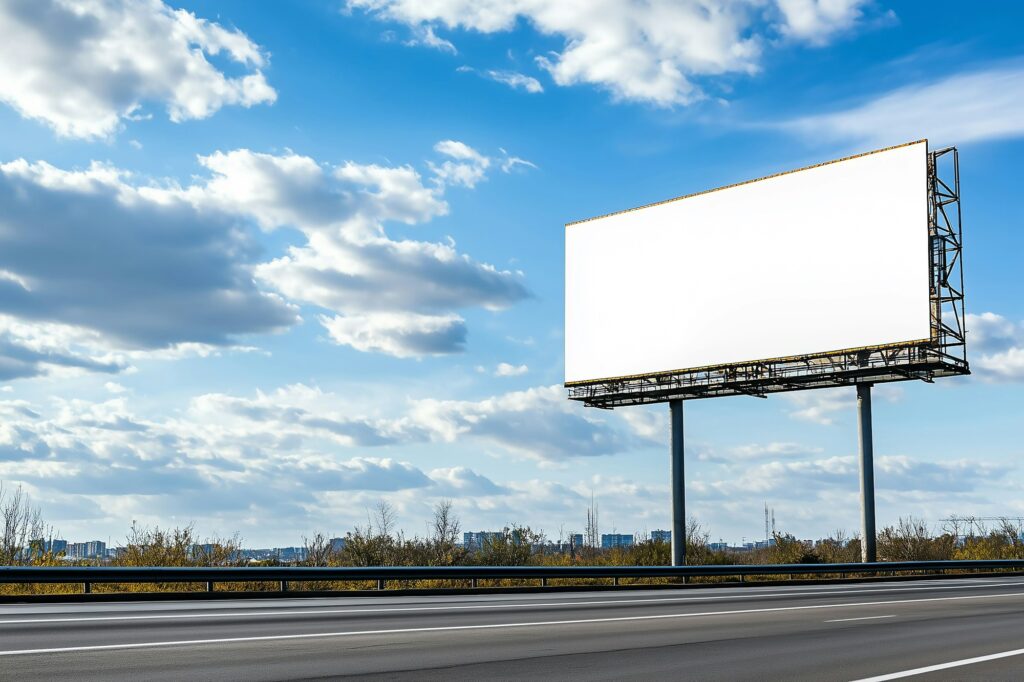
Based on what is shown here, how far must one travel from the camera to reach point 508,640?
41.6ft

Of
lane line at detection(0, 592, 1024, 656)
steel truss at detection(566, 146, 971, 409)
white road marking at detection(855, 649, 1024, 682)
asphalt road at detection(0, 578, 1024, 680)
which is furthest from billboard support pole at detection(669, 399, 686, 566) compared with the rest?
white road marking at detection(855, 649, 1024, 682)

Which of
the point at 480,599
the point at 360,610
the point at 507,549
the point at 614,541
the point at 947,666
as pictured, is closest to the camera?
the point at 947,666

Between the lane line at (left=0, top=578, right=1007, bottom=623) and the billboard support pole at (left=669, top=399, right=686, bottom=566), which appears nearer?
the lane line at (left=0, top=578, right=1007, bottom=623)

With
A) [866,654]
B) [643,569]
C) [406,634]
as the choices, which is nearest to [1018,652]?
[866,654]

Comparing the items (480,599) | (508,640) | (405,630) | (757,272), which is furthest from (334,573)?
(757,272)

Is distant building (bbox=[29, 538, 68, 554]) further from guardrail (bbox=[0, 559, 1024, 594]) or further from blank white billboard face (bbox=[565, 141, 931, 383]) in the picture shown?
blank white billboard face (bbox=[565, 141, 931, 383])

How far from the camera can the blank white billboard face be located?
39750 mm

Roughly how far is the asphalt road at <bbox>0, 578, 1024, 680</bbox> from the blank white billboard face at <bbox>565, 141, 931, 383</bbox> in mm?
20730

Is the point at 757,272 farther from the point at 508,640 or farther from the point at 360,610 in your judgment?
the point at 508,640

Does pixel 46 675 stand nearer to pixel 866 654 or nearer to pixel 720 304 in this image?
pixel 866 654

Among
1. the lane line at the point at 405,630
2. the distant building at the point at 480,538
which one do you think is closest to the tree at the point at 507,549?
the distant building at the point at 480,538

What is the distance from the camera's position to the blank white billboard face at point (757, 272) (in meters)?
39.8

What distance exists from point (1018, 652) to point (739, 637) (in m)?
3.22

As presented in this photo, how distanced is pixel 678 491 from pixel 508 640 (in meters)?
32.8
